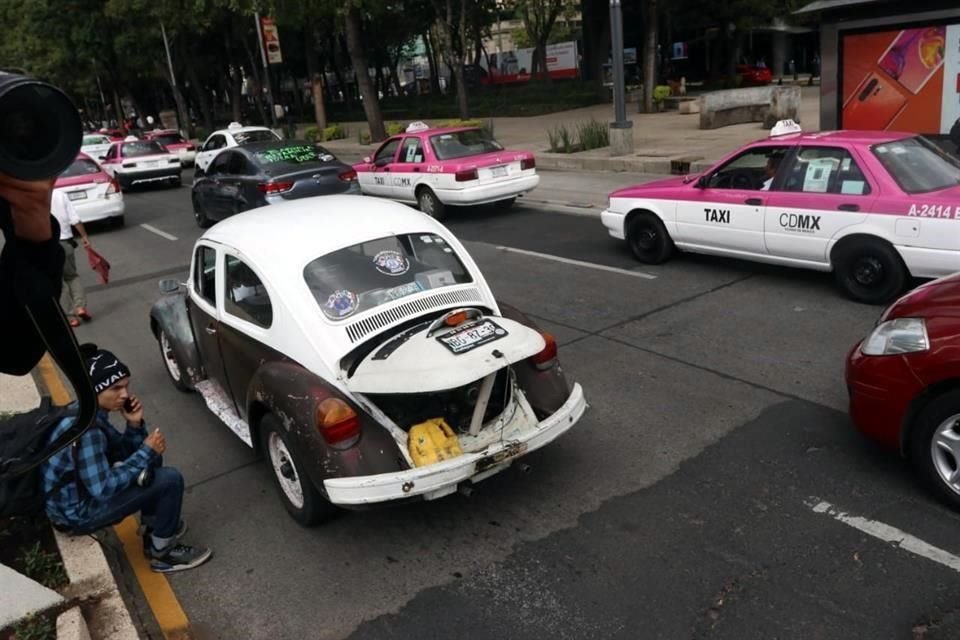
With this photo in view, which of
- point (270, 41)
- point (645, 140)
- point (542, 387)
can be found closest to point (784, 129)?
point (542, 387)

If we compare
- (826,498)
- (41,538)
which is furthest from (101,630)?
(826,498)

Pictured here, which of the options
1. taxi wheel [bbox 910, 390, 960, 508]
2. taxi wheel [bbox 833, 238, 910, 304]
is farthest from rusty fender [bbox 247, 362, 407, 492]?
taxi wheel [bbox 833, 238, 910, 304]

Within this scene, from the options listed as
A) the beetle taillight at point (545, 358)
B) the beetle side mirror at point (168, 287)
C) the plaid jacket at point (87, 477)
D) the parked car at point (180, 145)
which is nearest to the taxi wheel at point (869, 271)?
the beetle taillight at point (545, 358)

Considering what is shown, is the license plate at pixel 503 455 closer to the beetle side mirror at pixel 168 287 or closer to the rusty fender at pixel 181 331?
the rusty fender at pixel 181 331

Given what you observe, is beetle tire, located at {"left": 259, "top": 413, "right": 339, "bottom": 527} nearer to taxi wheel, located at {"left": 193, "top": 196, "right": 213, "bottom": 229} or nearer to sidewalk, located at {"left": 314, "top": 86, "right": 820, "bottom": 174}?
taxi wheel, located at {"left": 193, "top": 196, "right": 213, "bottom": 229}

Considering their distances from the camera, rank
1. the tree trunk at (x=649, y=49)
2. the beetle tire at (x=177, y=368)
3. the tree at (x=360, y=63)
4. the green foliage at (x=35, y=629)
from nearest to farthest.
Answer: the green foliage at (x=35, y=629) → the beetle tire at (x=177, y=368) → the tree at (x=360, y=63) → the tree trunk at (x=649, y=49)

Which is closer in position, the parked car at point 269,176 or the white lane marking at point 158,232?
the parked car at point 269,176

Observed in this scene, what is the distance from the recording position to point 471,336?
4184mm

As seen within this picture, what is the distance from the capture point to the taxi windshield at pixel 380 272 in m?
4.61

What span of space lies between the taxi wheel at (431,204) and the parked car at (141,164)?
11.3 meters

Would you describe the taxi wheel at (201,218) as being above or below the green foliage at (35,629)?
above

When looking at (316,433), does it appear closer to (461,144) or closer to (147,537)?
(147,537)

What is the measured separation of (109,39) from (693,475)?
141 feet

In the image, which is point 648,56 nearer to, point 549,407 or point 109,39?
point 549,407
